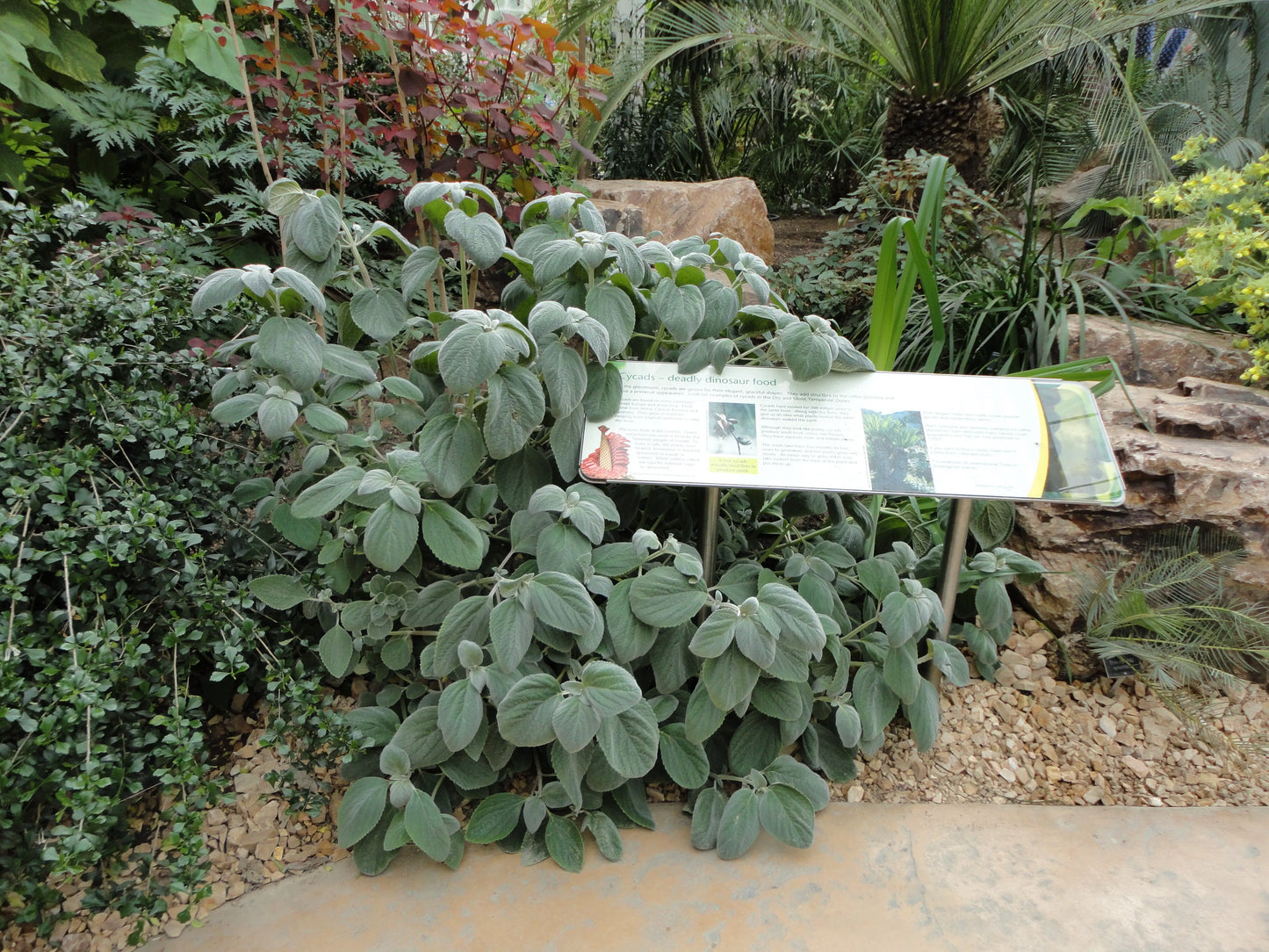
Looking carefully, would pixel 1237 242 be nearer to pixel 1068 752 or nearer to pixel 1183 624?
pixel 1183 624

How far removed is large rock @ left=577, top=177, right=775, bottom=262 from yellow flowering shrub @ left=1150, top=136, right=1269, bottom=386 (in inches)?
61.4

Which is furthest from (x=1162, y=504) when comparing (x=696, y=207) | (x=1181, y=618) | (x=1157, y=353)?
(x=696, y=207)

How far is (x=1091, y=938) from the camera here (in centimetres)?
141

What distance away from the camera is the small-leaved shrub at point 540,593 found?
1.41 metres

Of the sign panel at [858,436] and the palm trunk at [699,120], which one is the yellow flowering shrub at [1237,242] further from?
the palm trunk at [699,120]

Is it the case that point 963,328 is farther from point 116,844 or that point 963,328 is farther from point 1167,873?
point 116,844

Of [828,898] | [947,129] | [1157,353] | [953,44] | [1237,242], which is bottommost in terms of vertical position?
[828,898]

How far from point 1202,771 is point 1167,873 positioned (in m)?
0.39

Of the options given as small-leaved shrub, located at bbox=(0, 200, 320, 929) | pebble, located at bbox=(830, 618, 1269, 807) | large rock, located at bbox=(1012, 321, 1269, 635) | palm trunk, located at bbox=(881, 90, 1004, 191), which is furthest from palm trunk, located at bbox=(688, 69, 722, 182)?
small-leaved shrub, located at bbox=(0, 200, 320, 929)

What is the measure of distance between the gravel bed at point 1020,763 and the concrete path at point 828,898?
9cm

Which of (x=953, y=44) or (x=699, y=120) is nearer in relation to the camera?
(x=953, y=44)

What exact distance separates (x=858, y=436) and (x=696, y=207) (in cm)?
223

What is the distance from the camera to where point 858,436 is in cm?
163

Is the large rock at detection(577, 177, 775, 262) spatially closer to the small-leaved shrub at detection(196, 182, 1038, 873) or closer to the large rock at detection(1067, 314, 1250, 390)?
the large rock at detection(1067, 314, 1250, 390)
